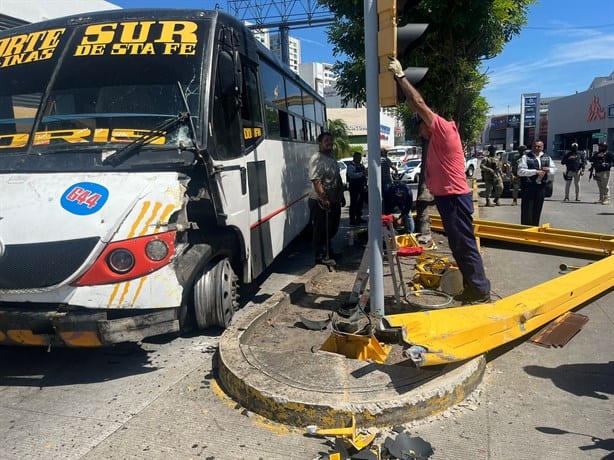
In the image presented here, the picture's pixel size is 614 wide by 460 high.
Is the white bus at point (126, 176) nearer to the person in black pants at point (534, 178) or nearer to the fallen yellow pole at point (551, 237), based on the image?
the fallen yellow pole at point (551, 237)

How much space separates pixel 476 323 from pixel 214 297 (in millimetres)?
2289

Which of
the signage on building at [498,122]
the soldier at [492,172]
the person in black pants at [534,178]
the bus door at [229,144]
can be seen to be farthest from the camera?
the signage on building at [498,122]

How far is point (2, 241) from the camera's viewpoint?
11.5 feet

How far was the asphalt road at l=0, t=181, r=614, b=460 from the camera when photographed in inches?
120

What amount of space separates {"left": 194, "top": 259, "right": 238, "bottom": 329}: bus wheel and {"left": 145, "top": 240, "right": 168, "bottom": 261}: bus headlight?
0.76 metres

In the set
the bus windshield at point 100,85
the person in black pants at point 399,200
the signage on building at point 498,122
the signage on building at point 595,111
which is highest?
the signage on building at point 498,122

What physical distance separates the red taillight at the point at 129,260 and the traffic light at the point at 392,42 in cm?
208

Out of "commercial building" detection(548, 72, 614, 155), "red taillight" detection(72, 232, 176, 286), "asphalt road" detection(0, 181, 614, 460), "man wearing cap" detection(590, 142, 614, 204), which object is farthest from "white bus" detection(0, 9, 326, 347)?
"commercial building" detection(548, 72, 614, 155)

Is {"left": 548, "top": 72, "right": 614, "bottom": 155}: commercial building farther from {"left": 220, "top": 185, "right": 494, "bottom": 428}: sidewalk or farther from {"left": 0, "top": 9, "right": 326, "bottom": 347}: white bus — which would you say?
{"left": 220, "top": 185, "right": 494, "bottom": 428}: sidewalk

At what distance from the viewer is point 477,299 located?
491 cm

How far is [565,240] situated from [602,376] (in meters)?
4.48

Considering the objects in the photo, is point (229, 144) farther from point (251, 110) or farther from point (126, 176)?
point (126, 176)

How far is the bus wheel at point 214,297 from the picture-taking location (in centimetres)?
438

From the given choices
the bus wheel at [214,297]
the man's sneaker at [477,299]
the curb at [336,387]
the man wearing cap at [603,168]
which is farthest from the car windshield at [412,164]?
the curb at [336,387]
